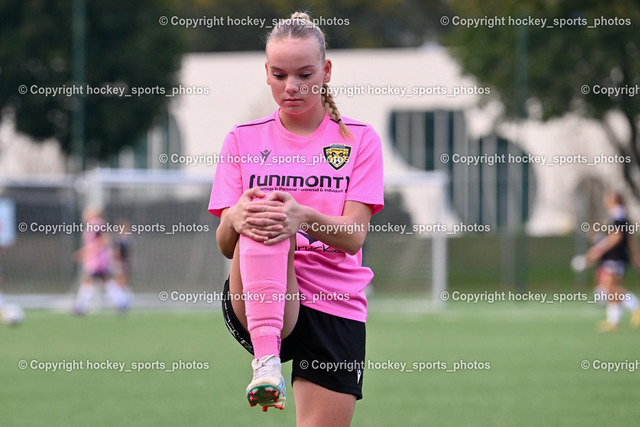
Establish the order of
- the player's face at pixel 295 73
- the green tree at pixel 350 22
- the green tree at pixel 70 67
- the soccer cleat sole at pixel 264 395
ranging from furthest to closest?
the green tree at pixel 350 22, the green tree at pixel 70 67, the player's face at pixel 295 73, the soccer cleat sole at pixel 264 395

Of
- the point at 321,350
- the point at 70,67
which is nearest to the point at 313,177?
the point at 321,350

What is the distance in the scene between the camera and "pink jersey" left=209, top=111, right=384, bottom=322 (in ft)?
13.9

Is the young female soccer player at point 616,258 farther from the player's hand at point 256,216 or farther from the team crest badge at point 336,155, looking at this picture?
the player's hand at point 256,216

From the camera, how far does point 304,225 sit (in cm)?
406

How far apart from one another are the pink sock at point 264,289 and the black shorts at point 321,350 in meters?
0.29

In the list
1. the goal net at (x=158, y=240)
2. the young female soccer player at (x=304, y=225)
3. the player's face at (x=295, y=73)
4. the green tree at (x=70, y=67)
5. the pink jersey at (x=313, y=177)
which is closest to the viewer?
the young female soccer player at (x=304, y=225)

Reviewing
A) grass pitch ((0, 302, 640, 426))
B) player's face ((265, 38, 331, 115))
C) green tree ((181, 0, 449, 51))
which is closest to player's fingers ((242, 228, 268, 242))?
player's face ((265, 38, 331, 115))

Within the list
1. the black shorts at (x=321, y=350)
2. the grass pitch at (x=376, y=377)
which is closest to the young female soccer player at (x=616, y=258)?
the grass pitch at (x=376, y=377)

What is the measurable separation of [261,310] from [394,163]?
34.6m

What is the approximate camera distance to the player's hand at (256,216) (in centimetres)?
390

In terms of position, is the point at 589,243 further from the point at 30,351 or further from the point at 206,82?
the point at 30,351

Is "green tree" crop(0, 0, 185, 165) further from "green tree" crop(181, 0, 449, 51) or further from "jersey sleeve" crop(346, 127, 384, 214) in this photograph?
"jersey sleeve" crop(346, 127, 384, 214)

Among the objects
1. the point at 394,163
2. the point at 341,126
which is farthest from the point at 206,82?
the point at 341,126

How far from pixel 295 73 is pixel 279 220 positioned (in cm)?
60
